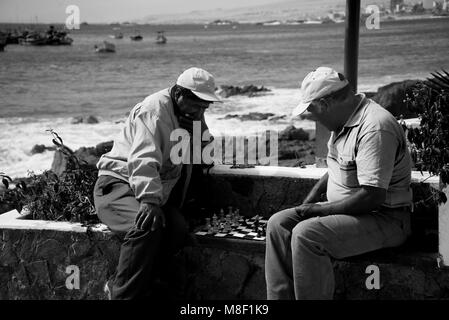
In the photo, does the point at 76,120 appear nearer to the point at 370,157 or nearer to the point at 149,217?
the point at 149,217

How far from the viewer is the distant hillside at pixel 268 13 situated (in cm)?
10775

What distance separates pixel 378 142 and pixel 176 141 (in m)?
1.32

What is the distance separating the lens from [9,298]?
182 inches

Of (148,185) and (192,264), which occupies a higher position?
(148,185)

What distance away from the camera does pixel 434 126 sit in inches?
153

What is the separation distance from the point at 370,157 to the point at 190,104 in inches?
49.1

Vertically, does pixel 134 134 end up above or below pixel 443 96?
below

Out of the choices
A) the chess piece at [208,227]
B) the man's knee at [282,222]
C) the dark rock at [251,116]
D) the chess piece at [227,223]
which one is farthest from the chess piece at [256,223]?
the dark rock at [251,116]

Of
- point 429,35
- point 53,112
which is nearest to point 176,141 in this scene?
point 53,112

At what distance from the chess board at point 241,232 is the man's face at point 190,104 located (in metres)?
0.76

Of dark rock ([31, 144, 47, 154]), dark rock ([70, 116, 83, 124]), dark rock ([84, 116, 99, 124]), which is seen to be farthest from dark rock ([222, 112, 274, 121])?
dark rock ([31, 144, 47, 154])

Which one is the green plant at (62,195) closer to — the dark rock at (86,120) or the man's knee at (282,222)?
the man's knee at (282,222)

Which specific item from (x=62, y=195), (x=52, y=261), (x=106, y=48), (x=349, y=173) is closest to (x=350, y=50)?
(x=349, y=173)

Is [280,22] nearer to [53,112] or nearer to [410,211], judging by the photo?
[53,112]
